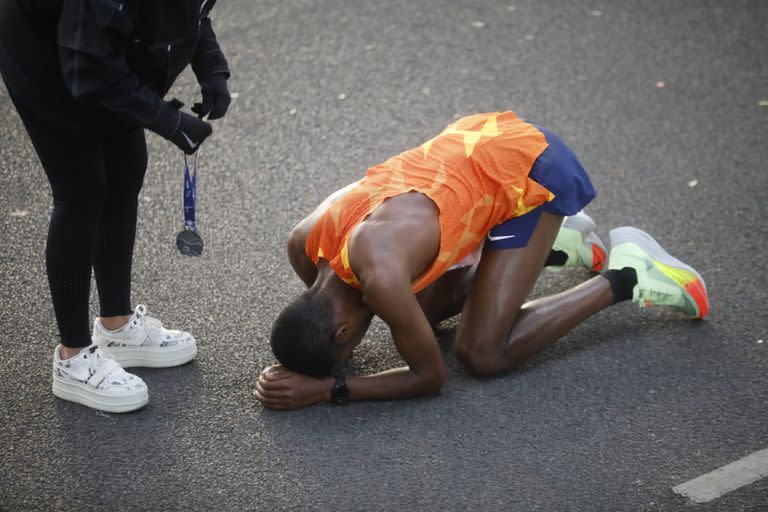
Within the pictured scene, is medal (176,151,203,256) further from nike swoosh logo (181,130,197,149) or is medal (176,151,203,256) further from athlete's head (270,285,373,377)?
athlete's head (270,285,373,377)

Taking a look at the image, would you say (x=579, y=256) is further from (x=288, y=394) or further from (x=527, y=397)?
(x=288, y=394)

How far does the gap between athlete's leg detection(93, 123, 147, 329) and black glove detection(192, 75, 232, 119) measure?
22 centimetres

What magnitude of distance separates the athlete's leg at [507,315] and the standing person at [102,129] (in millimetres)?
1048

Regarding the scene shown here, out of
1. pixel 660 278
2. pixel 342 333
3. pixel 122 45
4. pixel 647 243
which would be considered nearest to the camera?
pixel 122 45

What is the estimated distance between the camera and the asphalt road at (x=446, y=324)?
9.89 feet

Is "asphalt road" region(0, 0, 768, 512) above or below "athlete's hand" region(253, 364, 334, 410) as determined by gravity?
below

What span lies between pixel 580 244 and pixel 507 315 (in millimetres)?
798

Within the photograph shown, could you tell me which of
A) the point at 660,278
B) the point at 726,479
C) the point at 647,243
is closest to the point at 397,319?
the point at 726,479

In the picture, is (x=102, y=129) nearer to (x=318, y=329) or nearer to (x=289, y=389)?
(x=318, y=329)

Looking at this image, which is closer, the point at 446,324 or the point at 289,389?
the point at 289,389

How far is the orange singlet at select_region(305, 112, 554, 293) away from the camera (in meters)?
3.26

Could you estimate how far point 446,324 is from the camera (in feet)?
12.7

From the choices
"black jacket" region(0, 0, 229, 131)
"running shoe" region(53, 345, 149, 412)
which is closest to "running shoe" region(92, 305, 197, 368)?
"running shoe" region(53, 345, 149, 412)

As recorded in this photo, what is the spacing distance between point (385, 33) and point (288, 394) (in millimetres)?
3750
